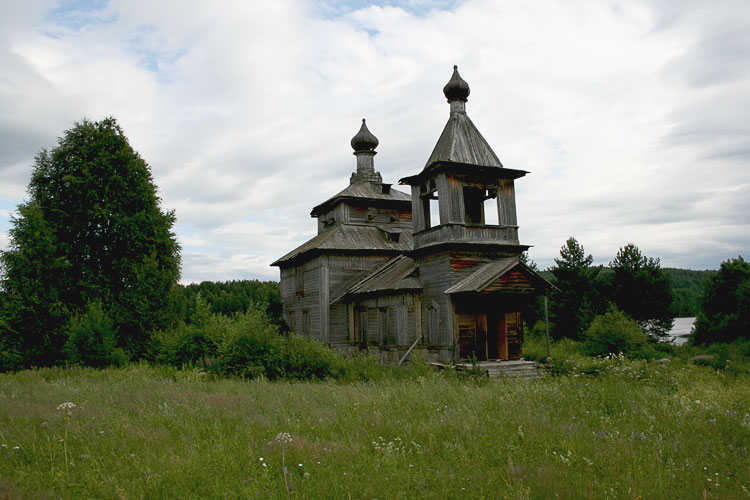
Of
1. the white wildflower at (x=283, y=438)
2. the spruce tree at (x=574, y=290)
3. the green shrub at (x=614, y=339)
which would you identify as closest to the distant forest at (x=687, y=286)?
the spruce tree at (x=574, y=290)

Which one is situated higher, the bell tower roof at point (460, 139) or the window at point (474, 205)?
the bell tower roof at point (460, 139)

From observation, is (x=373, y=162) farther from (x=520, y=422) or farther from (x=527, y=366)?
(x=520, y=422)

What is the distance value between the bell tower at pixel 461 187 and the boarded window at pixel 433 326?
2.48 meters

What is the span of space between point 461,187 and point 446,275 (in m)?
3.61

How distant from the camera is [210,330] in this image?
55.6ft

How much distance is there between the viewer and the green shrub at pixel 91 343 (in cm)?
1616

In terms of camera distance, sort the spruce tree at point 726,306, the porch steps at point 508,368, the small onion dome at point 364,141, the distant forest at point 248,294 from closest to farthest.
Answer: the porch steps at point 508,368
the small onion dome at point 364,141
the spruce tree at point 726,306
the distant forest at point 248,294

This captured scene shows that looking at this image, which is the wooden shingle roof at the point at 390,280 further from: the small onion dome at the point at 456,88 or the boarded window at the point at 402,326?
the small onion dome at the point at 456,88

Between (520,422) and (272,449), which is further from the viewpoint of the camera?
(520,422)

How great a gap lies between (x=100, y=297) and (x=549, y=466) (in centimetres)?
1802

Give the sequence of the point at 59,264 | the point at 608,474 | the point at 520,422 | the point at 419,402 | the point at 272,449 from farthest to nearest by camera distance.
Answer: the point at 59,264 < the point at 419,402 < the point at 520,422 < the point at 272,449 < the point at 608,474

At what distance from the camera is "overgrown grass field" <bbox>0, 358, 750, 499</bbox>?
581cm

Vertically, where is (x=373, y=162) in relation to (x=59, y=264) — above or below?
above

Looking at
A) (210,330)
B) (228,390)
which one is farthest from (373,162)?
(228,390)
